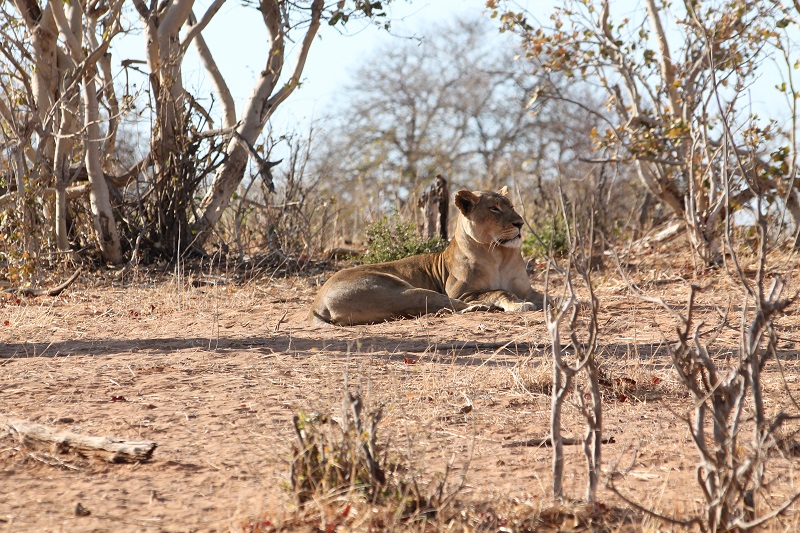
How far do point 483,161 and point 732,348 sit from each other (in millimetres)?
29950

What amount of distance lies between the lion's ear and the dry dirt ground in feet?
3.32

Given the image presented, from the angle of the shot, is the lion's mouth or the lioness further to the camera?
the lion's mouth

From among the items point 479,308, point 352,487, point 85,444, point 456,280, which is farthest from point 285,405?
point 456,280

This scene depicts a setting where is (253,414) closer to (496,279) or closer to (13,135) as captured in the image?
(496,279)

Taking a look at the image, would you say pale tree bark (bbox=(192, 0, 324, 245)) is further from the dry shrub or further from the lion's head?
the dry shrub

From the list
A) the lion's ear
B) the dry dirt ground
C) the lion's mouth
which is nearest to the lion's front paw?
the dry dirt ground

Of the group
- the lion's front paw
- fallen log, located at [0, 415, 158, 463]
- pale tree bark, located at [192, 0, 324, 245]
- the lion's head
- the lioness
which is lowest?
fallen log, located at [0, 415, 158, 463]

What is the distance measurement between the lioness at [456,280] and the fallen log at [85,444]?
→ 3.85 m

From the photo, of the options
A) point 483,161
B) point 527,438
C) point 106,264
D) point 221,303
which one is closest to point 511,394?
point 527,438

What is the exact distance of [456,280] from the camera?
339 inches

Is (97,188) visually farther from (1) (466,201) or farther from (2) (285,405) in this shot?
(2) (285,405)

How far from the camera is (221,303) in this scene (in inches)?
360

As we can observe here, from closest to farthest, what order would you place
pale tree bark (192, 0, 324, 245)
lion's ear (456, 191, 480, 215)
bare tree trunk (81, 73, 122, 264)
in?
lion's ear (456, 191, 480, 215) < bare tree trunk (81, 73, 122, 264) < pale tree bark (192, 0, 324, 245)

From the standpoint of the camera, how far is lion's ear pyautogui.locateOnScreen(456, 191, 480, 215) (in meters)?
8.41
